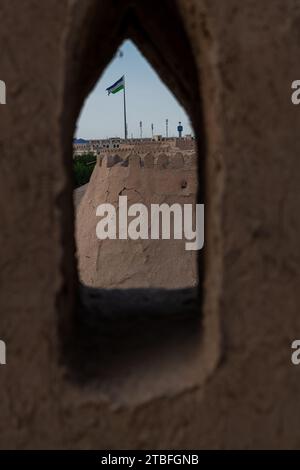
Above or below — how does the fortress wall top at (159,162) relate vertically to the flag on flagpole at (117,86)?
below

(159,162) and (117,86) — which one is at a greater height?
(117,86)

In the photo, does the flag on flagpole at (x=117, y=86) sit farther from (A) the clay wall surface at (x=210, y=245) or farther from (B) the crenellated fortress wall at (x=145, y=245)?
(A) the clay wall surface at (x=210, y=245)

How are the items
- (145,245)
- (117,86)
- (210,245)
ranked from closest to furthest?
(210,245) < (145,245) < (117,86)

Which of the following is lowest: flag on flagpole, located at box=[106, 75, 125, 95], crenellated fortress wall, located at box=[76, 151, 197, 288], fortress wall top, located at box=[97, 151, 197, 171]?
crenellated fortress wall, located at box=[76, 151, 197, 288]

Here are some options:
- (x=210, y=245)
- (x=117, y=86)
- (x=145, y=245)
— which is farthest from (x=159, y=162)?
(x=117, y=86)

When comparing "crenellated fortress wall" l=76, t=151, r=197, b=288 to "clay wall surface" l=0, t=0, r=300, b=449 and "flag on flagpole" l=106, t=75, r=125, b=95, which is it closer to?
"clay wall surface" l=0, t=0, r=300, b=449

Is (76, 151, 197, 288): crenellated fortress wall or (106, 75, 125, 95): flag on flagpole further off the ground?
(106, 75, 125, 95): flag on flagpole

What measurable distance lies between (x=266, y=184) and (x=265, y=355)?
20.2 inches

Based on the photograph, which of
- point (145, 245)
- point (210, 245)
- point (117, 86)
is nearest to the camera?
point (210, 245)

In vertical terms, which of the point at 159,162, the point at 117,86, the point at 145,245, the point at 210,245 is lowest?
the point at 145,245

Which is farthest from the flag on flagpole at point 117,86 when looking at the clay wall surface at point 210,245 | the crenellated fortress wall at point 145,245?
the clay wall surface at point 210,245

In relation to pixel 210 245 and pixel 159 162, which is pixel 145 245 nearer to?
pixel 159 162

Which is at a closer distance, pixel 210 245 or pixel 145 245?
pixel 210 245

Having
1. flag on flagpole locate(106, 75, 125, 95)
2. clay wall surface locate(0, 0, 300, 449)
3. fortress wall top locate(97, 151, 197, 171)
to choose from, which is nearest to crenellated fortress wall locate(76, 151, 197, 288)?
fortress wall top locate(97, 151, 197, 171)
